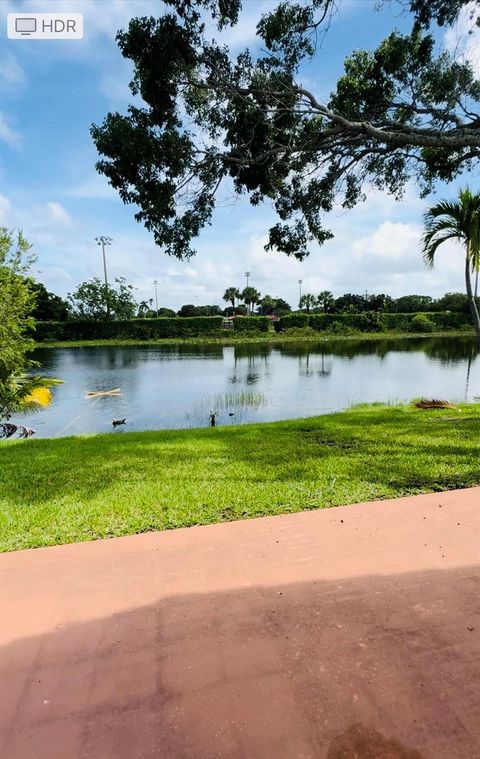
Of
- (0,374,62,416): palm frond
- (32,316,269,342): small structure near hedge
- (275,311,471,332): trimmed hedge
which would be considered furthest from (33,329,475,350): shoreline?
(0,374,62,416): palm frond

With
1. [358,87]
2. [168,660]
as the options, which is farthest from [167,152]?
[168,660]

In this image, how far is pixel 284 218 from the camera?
851cm

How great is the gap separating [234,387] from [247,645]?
15.8 metres

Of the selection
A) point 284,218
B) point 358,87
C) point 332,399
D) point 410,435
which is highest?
point 358,87

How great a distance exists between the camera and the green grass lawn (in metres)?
3.61

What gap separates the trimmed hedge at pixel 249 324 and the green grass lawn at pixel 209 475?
4756cm

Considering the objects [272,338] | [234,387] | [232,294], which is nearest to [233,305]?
[232,294]

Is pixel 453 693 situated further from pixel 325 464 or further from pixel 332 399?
pixel 332 399

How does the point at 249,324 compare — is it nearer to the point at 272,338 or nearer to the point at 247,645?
the point at 272,338

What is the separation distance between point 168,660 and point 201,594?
51 centimetres

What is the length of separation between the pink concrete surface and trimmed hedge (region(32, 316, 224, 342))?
49096 millimetres

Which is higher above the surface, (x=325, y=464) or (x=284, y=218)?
(x=284, y=218)

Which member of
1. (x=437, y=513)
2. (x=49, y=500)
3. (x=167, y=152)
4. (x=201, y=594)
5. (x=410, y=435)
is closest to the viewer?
(x=201, y=594)

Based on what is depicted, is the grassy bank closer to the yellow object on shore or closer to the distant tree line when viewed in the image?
the distant tree line
